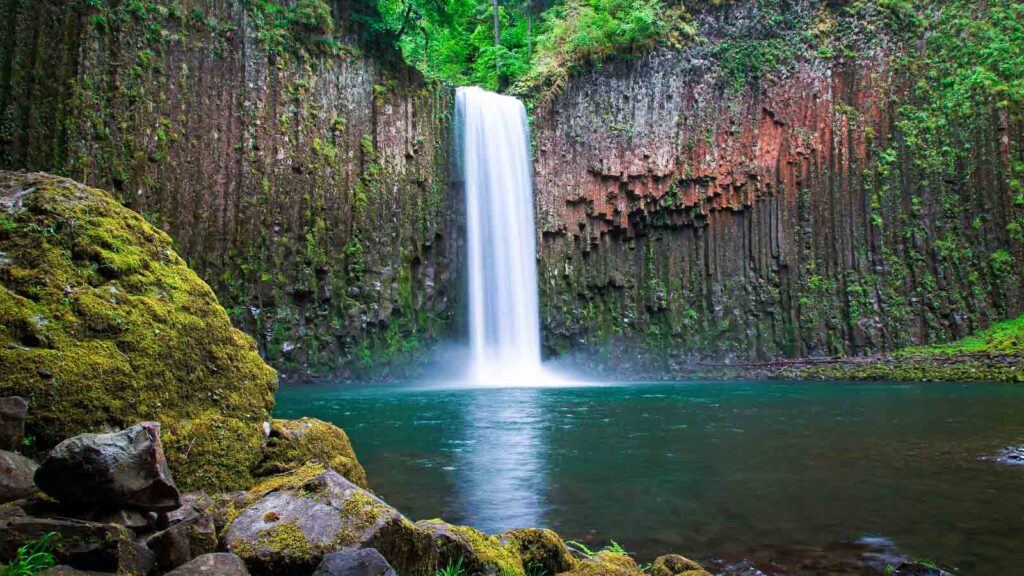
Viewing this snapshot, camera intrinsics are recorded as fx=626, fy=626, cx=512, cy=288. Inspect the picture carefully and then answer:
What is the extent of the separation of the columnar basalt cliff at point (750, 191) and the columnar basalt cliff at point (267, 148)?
5.45 metres

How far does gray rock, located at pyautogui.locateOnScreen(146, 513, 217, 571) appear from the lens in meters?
2.61

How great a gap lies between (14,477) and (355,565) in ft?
5.24

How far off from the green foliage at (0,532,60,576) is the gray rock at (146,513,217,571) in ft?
1.32

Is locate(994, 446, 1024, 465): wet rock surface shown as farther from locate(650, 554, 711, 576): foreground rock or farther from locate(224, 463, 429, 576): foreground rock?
locate(224, 463, 429, 576): foreground rock

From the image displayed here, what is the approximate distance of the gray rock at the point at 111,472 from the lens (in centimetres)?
260

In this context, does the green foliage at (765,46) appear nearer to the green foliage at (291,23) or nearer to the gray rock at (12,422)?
the green foliage at (291,23)

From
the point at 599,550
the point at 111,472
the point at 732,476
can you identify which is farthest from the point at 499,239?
the point at 111,472

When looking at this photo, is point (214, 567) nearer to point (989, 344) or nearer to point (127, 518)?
point (127, 518)

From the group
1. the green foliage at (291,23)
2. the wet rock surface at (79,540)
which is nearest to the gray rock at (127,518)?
the wet rock surface at (79,540)

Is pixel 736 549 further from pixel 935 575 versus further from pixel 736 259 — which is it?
pixel 736 259

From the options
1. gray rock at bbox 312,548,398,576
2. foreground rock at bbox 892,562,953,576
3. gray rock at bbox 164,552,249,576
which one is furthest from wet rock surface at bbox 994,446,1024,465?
gray rock at bbox 164,552,249,576

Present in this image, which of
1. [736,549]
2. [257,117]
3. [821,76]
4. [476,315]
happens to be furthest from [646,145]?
[736,549]

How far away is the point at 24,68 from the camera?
15.8 m

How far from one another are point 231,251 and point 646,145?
15656mm
